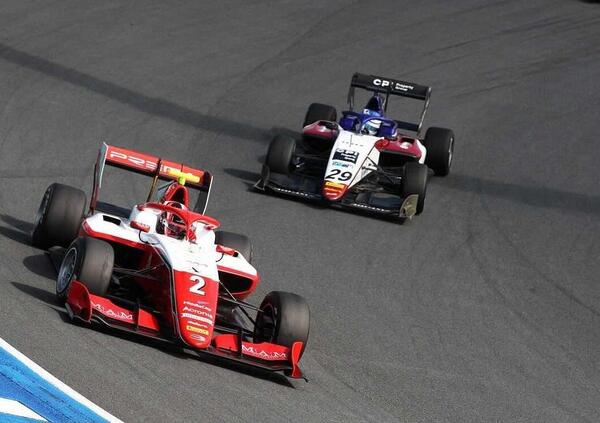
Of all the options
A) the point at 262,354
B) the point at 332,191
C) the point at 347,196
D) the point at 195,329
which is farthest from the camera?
the point at 347,196

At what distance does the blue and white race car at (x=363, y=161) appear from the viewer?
55.6ft

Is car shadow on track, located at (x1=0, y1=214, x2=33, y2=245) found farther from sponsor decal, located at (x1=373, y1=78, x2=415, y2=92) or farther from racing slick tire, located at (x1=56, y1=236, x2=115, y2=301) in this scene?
sponsor decal, located at (x1=373, y1=78, x2=415, y2=92)

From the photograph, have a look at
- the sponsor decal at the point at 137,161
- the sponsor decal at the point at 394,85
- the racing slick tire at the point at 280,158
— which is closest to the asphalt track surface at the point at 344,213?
the racing slick tire at the point at 280,158

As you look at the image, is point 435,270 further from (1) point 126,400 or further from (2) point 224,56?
(2) point 224,56

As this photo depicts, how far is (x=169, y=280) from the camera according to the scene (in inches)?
401

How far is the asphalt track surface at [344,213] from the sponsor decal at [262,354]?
21cm

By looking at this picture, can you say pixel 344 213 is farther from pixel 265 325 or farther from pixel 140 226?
pixel 265 325

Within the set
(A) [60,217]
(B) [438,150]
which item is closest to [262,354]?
(A) [60,217]

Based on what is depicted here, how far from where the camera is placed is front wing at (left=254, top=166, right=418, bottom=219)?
16.8 metres

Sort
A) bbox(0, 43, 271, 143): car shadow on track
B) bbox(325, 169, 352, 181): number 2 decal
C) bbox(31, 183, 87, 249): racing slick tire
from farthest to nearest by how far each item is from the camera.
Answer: bbox(0, 43, 271, 143): car shadow on track → bbox(325, 169, 352, 181): number 2 decal → bbox(31, 183, 87, 249): racing slick tire

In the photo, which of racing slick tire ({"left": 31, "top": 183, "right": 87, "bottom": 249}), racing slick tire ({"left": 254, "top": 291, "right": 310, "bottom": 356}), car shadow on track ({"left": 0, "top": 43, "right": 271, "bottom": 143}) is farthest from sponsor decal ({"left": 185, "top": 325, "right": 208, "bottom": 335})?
car shadow on track ({"left": 0, "top": 43, "right": 271, "bottom": 143})

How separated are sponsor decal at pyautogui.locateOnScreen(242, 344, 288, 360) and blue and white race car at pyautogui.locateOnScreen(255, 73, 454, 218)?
6.85 metres

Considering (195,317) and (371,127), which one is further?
(371,127)

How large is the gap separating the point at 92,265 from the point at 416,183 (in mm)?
7776
